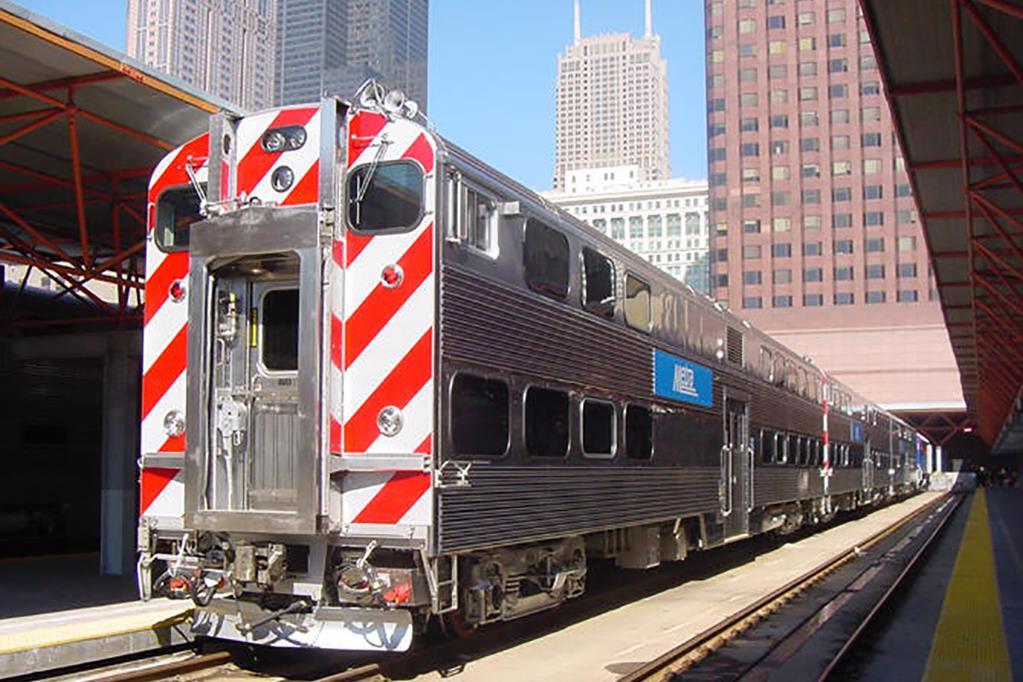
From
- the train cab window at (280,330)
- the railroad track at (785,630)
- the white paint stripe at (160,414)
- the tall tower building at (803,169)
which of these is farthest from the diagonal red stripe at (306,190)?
the tall tower building at (803,169)

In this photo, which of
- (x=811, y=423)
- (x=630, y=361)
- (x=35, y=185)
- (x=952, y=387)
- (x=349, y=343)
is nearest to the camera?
(x=349, y=343)

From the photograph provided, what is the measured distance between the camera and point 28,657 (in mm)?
7355

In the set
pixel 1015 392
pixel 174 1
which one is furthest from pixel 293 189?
pixel 174 1

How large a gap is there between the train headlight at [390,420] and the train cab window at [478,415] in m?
0.39

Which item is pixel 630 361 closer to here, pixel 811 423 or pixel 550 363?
pixel 550 363

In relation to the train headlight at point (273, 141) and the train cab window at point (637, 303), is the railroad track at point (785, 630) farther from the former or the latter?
the train headlight at point (273, 141)

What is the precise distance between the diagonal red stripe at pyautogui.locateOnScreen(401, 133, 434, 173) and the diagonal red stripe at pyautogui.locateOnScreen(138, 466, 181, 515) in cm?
282

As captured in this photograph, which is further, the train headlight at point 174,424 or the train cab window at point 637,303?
the train cab window at point 637,303

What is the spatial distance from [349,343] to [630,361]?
4.12 m

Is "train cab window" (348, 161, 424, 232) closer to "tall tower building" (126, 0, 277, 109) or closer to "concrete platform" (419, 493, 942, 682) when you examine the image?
"concrete platform" (419, 493, 942, 682)

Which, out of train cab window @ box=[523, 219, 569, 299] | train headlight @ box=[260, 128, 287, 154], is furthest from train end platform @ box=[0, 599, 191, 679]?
train cab window @ box=[523, 219, 569, 299]

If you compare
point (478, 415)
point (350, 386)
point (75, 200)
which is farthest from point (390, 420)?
point (75, 200)

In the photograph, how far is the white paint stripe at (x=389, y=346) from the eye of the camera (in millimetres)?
7078

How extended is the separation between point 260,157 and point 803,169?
95.6m
